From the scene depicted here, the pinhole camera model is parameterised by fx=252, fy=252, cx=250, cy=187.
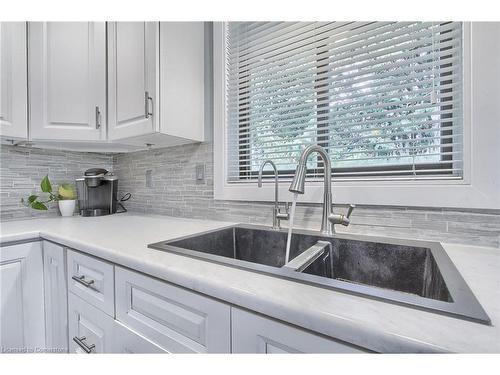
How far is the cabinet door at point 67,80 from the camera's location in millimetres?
1457

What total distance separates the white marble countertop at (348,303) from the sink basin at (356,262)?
0.02 metres

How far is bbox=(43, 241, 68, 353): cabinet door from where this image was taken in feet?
3.38

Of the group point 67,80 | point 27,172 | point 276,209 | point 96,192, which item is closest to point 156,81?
point 67,80

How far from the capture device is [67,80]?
1.50 meters

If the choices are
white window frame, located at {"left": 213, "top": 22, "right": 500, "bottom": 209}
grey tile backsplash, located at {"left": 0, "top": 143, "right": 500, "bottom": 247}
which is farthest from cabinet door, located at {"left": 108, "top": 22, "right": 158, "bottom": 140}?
white window frame, located at {"left": 213, "top": 22, "right": 500, "bottom": 209}

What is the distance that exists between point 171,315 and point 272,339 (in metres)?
0.30

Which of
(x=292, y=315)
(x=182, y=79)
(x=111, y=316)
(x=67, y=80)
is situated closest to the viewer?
(x=292, y=315)

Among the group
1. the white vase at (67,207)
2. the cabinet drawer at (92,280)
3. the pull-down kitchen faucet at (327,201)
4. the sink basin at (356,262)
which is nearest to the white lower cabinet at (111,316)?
the cabinet drawer at (92,280)

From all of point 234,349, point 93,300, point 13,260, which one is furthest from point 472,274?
point 13,260

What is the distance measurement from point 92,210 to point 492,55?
2.14 m

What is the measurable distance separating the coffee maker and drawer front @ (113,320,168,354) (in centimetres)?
117

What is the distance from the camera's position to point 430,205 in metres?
0.88

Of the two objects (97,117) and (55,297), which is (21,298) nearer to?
(55,297)
